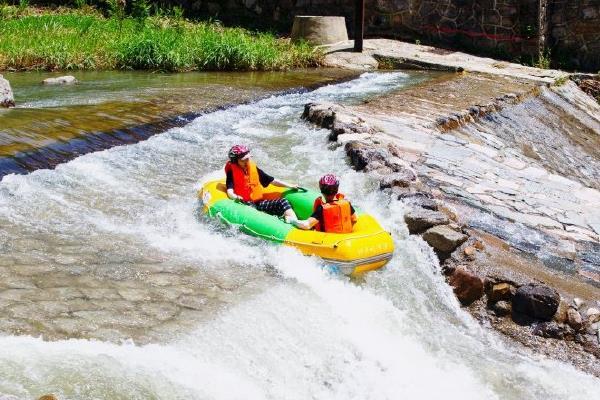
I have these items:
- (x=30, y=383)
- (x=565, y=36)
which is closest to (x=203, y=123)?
(x=30, y=383)

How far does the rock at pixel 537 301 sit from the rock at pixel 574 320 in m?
0.11

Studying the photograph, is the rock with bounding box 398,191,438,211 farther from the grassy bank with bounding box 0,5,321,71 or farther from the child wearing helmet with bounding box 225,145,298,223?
the grassy bank with bounding box 0,5,321,71

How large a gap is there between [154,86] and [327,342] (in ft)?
25.4

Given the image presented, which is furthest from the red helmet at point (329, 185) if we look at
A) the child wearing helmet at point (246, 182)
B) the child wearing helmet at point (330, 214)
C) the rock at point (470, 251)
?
the rock at point (470, 251)

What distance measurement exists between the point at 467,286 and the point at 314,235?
3.81 ft

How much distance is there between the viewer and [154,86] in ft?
37.6

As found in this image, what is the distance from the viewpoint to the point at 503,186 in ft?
26.0

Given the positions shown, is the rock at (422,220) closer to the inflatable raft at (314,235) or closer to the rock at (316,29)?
the inflatable raft at (314,235)

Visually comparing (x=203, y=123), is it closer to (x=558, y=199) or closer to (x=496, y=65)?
(x=558, y=199)

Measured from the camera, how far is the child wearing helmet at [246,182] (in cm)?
627

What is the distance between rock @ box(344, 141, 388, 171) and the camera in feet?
24.7

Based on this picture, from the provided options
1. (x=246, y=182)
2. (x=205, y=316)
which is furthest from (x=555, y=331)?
(x=246, y=182)

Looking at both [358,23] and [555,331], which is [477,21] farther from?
[555,331]

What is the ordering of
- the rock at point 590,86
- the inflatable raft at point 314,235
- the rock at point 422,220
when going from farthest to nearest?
the rock at point 590,86
the rock at point 422,220
the inflatable raft at point 314,235
